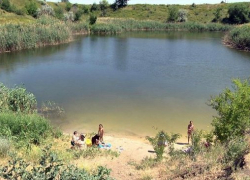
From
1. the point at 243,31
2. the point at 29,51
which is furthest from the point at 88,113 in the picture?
the point at 243,31

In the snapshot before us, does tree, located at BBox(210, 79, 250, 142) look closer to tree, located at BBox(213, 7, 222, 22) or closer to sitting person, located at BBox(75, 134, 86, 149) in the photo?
sitting person, located at BBox(75, 134, 86, 149)

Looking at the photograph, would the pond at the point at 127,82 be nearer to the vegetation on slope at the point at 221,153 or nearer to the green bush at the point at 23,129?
the green bush at the point at 23,129

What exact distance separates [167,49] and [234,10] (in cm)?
4927

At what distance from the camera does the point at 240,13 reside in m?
85.8

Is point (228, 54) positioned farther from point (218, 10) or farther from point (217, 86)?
point (218, 10)

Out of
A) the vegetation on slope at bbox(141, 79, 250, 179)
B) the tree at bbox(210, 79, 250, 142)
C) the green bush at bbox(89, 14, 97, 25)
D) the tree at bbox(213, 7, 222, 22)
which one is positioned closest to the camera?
the vegetation on slope at bbox(141, 79, 250, 179)

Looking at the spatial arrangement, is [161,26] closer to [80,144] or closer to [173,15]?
[173,15]

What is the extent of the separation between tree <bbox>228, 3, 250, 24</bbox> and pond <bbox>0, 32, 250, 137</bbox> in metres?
45.0

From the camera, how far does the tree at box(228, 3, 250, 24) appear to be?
84.9 metres

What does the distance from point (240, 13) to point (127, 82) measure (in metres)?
70.9

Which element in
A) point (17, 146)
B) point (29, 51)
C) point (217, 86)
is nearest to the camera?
point (17, 146)

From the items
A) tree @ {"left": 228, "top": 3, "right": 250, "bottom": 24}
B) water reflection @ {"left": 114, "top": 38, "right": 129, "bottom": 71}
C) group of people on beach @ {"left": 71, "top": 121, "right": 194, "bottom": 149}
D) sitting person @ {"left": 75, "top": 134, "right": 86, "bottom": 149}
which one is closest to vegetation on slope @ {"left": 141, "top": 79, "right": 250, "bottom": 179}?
group of people on beach @ {"left": 71, "top": 121, "right": 194, "bottom": 149}

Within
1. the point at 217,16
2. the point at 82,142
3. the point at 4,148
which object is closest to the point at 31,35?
the point at 82,142

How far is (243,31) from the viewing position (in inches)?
2002
